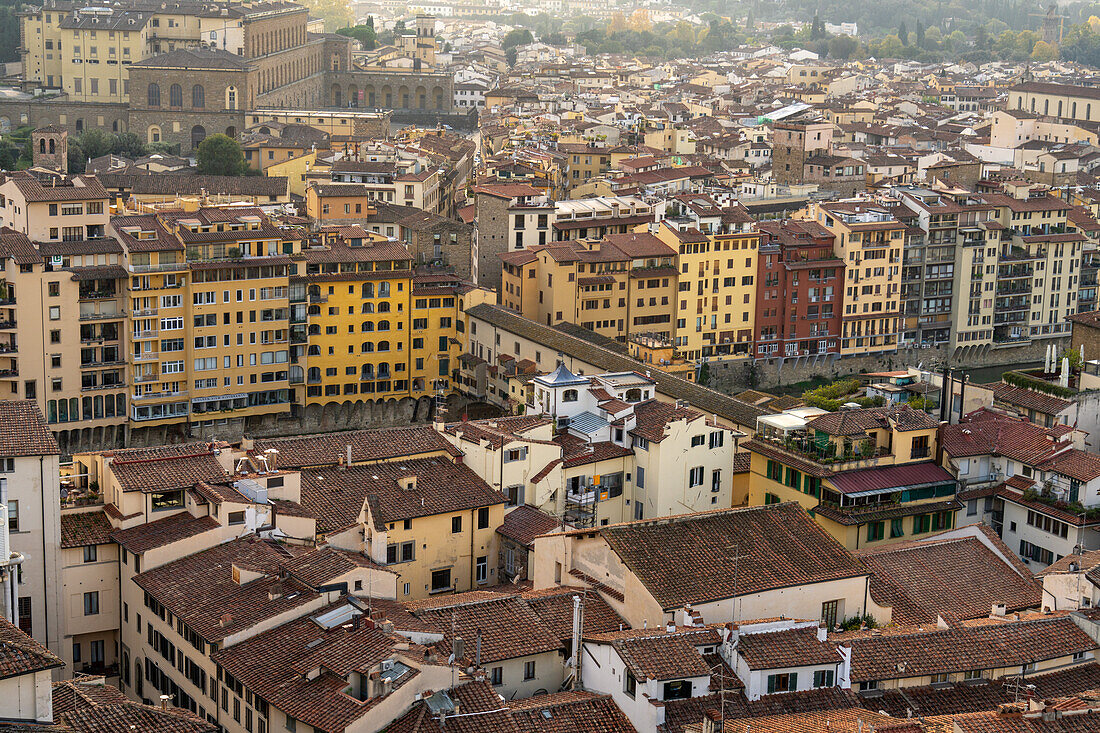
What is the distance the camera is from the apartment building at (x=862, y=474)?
3108cm

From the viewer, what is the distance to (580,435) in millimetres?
33250

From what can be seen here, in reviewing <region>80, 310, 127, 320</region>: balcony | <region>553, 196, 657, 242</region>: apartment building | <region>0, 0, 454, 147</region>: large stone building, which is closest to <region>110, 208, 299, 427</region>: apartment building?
<region>80, 310, 127, 320</region>: balcony

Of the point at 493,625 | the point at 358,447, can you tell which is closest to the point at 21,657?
the point at 493,625

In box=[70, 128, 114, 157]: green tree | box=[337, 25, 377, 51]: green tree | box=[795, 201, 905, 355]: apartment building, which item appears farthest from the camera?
box=[337, 25, 377, 51]: green tree

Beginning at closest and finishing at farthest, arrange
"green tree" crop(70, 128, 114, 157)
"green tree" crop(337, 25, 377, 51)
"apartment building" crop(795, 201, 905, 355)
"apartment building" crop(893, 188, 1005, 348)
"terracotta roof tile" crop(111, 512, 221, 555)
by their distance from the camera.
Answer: "terracotta roof tile" crop(111, 512, 221, 555) < "apartment building" crop(795, 201, 905, 355) < "apartment building" crop(893, 188, 1005, 348) < "green tree" crop(70, 128, 114, 157) < "green tree" crop(337, 25, 377, 51)

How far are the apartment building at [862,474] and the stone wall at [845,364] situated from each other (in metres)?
22.3

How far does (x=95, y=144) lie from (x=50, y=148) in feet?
34.5

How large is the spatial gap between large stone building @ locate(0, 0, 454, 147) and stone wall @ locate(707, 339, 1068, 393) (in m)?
41.0

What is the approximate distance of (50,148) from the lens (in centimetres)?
6875

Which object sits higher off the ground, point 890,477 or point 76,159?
point 76,159

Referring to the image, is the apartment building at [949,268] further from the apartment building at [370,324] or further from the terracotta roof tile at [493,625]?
the terracotta roof tile at [493,625]

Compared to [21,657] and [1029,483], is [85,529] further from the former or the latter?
[1029,483]

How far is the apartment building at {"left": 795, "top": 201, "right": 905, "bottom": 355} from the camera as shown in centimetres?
5675

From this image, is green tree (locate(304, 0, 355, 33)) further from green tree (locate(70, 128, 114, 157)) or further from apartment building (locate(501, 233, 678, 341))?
apartment building (locate(501, 233, 678, 341))
